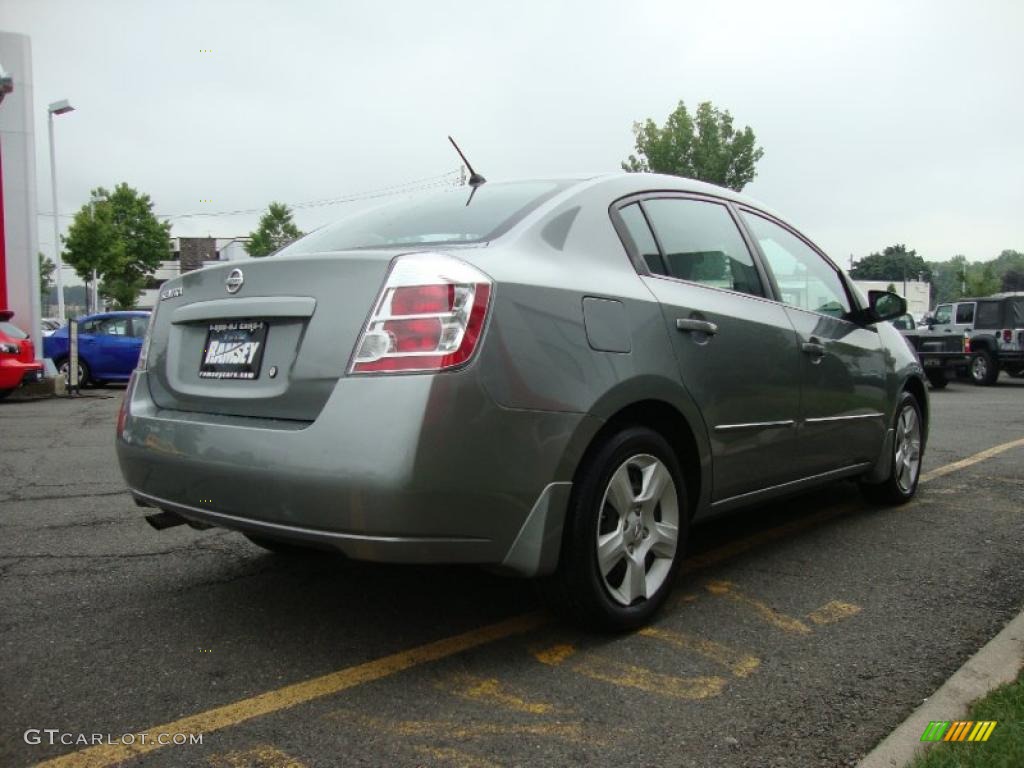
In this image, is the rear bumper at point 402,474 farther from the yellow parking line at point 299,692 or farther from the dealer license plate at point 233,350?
the yellow parking line at point 299,692

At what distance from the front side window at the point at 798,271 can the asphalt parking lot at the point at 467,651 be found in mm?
1180

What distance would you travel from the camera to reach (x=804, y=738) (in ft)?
7.47

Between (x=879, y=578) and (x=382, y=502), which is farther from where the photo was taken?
(x=879, y=578)

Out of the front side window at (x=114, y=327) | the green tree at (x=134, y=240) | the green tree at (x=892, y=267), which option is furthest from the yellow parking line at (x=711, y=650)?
the green tree at (x=892, y=267)

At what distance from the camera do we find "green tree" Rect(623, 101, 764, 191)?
4225 cm

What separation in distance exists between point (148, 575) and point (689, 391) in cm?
236

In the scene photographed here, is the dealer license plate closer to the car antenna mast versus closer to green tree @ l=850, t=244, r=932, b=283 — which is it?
the car antenna mast

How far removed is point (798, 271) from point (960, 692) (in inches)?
91.2

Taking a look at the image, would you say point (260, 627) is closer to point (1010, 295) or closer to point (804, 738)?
point (804, 738)

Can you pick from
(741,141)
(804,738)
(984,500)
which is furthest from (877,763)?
(741,141)

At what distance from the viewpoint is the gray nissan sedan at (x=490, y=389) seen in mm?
2438

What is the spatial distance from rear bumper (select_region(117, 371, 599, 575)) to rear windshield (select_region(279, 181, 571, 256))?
2.20ft

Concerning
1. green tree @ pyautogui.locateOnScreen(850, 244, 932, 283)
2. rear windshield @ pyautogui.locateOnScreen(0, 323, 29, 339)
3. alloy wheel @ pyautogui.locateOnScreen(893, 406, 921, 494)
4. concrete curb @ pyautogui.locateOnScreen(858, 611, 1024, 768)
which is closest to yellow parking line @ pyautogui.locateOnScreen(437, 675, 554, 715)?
concrete curb @ pyautogui.locateOnScreen(858, 611, 1024, 768)

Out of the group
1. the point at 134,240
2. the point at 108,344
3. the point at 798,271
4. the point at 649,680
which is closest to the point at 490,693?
the point at 649,680
